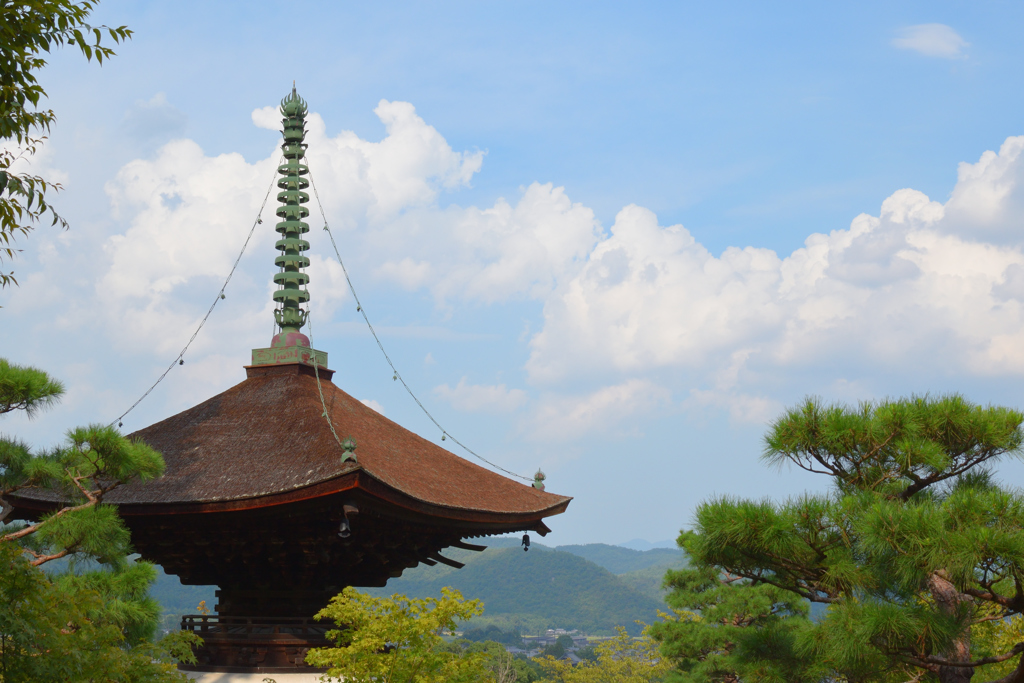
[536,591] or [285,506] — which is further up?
[285,506]

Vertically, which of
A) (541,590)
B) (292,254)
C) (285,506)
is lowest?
(541,590)

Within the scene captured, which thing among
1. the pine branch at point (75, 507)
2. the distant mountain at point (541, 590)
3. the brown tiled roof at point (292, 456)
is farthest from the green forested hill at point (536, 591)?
the pine branch at point (75, 507)

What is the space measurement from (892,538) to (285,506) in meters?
5.42

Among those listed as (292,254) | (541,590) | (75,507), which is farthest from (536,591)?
(75,507)

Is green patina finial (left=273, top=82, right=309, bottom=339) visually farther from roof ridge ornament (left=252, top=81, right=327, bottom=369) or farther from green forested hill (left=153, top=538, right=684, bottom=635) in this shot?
green forested hill (left=153, top=538, right=684, bottom=635)

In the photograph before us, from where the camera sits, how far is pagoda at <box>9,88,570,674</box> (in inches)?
348

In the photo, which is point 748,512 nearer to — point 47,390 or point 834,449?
point 834,449

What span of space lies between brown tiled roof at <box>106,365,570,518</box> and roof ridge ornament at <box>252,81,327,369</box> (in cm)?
23

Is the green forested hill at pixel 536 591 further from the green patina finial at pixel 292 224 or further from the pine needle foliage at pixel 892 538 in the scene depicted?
the pine needle foliage at pixel 892 538

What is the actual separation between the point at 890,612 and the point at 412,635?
4.63m

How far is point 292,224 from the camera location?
1288 centimetres

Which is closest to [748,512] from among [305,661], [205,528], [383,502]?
[383,502]

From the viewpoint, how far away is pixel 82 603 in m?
6.20

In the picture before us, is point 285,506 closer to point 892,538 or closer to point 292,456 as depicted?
point 292,456
